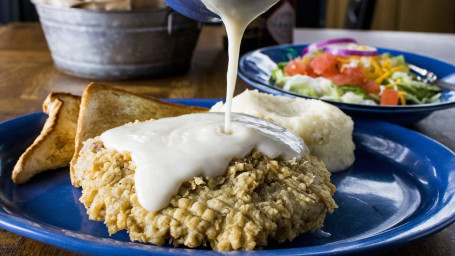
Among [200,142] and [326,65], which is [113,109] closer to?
[200,142]

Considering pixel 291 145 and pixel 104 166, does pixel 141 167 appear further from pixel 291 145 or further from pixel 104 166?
pixel 291 145

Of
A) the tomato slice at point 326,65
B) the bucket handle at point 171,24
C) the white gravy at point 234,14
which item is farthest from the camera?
the bucket handle at point 171,24

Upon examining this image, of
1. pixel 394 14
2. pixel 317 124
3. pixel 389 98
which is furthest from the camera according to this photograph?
pixel 394 14

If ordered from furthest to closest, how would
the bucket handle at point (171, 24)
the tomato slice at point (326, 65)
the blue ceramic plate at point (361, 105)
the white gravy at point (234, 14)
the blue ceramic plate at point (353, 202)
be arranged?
the bucket handle at point (171, 24) < the tomato slice at point (326, 65) < the blue ceramic plate at point (361, 105) < the white gravy at point (234, 14) < the blue ceramic plate at point (353, 202)

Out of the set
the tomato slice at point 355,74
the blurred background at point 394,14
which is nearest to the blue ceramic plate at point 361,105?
the tomato slice at point 355,74

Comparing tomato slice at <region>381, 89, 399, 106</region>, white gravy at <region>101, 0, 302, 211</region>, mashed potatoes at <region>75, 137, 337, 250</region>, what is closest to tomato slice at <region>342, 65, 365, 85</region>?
tomato slice at <region>381, 89, 399, 106</region>

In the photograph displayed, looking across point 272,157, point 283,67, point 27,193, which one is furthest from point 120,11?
point 272,157

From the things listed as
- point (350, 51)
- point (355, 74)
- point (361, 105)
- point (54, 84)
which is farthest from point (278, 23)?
point (361, 105)

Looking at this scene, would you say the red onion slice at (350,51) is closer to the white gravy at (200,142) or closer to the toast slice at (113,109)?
the toast slice at (113,109)
